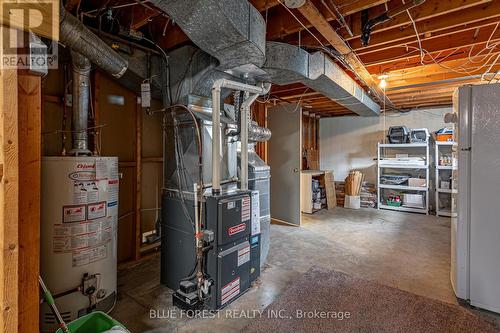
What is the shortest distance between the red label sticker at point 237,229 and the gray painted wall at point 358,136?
16.4ft

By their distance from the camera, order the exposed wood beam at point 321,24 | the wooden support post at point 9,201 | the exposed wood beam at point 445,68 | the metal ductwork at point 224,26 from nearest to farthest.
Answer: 1. the wooden support post at point 9,201
2. the metal ductwork at point 224,26
3. the exposed wood beam at point 321,24
4. the exposed wood beam at point 445,68

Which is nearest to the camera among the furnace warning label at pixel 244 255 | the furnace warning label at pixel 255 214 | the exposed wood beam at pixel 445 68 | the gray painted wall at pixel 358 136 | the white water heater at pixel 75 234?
the white water heater at pixel 75 234

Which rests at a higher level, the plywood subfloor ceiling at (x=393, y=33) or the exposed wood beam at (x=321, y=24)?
Result: the plywood subfloor ceiling at (x=393, y=33)

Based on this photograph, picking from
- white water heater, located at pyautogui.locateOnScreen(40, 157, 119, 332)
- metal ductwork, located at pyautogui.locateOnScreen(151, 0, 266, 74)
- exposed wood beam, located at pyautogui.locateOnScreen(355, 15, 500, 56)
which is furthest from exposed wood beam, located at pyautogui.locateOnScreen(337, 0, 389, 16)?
white water heater, located at pyautogui.locateOnScreen(40, 157, 119, 332)

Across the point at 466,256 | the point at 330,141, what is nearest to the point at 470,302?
the point at 466,256

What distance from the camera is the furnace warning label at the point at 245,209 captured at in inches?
90.7

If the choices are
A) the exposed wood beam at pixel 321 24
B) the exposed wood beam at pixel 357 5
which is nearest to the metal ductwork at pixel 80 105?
the exposed wood beam at pixel 321 24

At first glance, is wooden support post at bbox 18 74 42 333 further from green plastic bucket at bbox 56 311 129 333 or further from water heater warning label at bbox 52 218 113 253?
water heater warning label at bbox 52 218 113 253

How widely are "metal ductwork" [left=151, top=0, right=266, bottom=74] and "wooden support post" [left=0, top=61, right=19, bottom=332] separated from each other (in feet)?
2.84

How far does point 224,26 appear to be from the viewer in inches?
64.4

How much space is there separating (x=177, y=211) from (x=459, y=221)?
7.94 ft

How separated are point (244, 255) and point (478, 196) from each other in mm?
1966

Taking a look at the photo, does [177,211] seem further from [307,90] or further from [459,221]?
[307,90]

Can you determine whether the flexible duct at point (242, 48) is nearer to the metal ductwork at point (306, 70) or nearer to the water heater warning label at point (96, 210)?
the metal ductwork at point (306, 70)
